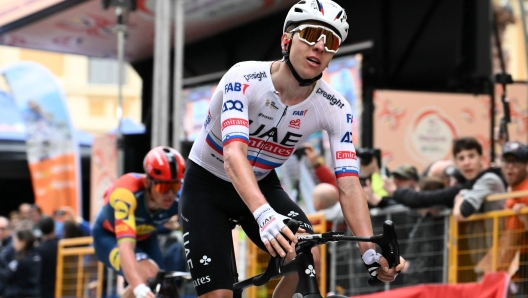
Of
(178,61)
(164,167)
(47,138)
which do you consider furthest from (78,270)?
(47,138)

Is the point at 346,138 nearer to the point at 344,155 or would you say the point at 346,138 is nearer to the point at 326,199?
the point at 344,155

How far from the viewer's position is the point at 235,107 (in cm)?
500

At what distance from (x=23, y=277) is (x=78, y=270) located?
826 mm

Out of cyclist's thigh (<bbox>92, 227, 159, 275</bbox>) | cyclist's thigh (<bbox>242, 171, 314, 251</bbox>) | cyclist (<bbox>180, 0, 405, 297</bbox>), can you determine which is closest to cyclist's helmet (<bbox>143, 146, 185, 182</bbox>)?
cyclist's thigh (<bbox>92, 227, 159, 275</bbox>)

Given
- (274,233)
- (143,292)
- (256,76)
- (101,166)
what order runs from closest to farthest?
(274,233), (256,76), (143,292), (101,166)

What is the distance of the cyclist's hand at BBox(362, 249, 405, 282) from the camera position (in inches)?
189

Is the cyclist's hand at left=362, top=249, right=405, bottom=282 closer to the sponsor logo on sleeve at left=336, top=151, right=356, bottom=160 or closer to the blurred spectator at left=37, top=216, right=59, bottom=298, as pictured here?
the sponsor logo on sleeve at left=336, top=151, right=356, bottom=160

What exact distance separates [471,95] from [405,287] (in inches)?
202

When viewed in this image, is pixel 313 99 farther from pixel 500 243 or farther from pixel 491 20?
pixel 491 20

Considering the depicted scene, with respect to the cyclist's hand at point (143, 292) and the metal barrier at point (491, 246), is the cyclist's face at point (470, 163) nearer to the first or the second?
the metal barrier at point (491, 246)

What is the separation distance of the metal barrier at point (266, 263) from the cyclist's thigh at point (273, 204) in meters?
3.31

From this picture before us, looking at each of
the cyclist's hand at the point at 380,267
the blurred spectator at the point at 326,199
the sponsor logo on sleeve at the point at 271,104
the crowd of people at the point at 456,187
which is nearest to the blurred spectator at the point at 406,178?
the crowd of people at the point at 456,187

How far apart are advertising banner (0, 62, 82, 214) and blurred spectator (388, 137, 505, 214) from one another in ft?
35.0

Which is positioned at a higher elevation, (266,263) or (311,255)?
(311,255)
